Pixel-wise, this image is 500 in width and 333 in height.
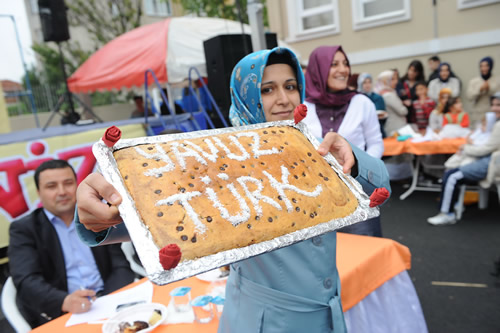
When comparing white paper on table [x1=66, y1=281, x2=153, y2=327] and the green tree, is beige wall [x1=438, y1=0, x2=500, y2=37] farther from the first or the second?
white paper on table [x1=66, y1=281, x2=153, y2=327]

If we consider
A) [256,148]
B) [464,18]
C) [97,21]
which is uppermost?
[97,21]

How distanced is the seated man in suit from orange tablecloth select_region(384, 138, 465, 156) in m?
4.30

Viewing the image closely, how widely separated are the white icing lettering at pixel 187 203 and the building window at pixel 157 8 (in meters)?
23.8

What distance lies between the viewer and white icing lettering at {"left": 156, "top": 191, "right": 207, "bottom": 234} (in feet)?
2.68

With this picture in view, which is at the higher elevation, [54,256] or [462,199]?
[54,256]

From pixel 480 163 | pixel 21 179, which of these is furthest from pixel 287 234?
pixel 480 163

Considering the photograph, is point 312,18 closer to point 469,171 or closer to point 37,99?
point 469,171

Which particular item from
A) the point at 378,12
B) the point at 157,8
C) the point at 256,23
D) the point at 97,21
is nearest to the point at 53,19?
the point at 256,23

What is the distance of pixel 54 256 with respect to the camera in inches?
93.3

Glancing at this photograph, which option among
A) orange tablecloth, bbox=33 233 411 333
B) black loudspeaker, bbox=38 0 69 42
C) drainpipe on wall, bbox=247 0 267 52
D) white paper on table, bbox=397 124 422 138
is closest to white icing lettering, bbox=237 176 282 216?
orange tablecloth, bbox=33 233 411 333

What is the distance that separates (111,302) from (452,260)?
3.32 m

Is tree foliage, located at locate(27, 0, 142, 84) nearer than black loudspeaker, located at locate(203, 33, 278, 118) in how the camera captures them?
No

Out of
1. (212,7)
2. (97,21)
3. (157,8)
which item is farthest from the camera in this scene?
(157,8)

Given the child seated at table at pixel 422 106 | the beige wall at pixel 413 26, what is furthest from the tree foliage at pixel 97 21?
the child seated at table at pixel 422 106
